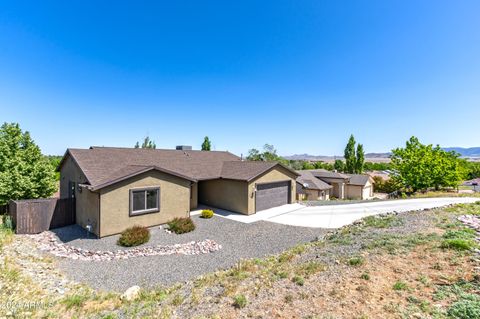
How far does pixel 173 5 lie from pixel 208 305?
16162mm

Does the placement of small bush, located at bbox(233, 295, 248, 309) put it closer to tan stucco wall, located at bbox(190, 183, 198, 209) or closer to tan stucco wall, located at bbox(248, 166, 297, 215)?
tan stucco wall, located at bbox(248, 166, 297, 215)

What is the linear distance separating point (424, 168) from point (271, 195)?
22.2 m

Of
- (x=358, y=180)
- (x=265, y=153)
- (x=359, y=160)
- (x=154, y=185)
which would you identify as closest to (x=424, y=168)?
(x=358, y=180)

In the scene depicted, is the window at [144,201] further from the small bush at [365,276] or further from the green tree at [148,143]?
the green tree at [148,143]

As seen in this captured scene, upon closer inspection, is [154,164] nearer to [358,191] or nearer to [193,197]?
[193,197]

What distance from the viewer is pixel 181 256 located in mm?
9219

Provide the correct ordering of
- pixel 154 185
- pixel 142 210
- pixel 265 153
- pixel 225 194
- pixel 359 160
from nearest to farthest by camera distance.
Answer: pixel 142 210 < pixel 154 185 < pixel 225 194 < pixel 265 153 < pixel 359 160

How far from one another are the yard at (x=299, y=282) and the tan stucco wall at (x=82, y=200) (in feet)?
8.28

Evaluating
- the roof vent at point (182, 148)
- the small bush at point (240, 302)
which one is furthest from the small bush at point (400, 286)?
the roof vent at point (182, 148)

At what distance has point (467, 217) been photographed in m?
9.64

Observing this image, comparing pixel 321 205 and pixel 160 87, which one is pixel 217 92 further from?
pixel 321 205

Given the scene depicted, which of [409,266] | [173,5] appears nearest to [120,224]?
[409,266]

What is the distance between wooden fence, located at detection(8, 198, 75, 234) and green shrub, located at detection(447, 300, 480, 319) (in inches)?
641

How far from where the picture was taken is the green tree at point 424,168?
26812 mm
